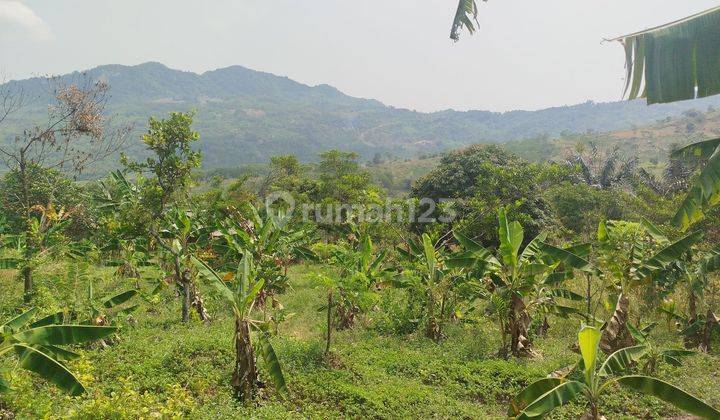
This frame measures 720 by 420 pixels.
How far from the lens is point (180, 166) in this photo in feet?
33.2

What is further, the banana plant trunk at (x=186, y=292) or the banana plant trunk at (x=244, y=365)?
the banana plant trunk at (x=186, y=292)

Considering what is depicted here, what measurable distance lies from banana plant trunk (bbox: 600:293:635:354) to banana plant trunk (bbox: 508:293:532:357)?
1406 mm

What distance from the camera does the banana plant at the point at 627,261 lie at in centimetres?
788

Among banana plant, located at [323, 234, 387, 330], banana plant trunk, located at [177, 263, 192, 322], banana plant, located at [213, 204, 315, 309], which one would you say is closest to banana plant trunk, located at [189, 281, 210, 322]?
banana plant trunk, located at [177, 263, 192, 322]

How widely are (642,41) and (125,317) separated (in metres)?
10.2

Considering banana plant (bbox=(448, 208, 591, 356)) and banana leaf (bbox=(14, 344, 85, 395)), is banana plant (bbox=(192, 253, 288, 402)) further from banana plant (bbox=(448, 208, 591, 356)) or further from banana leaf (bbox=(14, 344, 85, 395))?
banana plant (bbox=(448, 208, 591, 356))

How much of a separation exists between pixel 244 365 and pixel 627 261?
721 cm

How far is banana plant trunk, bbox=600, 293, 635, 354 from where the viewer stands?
25.1 feet

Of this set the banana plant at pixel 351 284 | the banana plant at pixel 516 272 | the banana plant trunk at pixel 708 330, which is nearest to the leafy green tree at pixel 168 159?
the banana plant at pixel 351 284

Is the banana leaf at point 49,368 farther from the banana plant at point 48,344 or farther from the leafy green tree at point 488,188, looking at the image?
the leafy green tree at point 488,188

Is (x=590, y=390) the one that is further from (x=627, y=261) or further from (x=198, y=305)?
(x=198, y=305)

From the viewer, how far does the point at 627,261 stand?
8828 millimetres

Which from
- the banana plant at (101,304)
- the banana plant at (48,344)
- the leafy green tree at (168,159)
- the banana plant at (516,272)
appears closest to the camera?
the banana plant at (48,344)

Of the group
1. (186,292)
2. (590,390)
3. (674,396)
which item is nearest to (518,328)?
(590,390)
